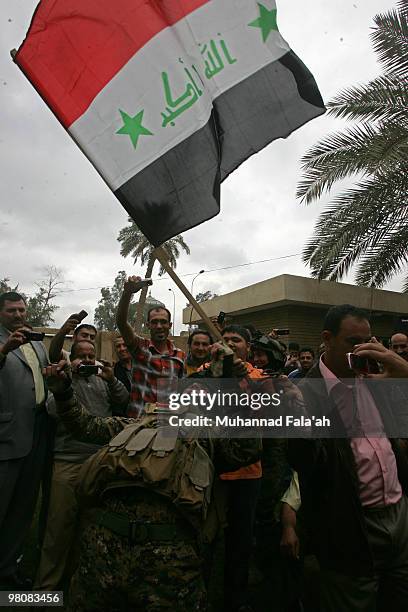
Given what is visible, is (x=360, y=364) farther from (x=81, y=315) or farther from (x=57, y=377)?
(x=81, y=315)

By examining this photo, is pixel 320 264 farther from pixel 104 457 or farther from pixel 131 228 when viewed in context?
pixel 131 228

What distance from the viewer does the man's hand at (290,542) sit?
7.74 ft

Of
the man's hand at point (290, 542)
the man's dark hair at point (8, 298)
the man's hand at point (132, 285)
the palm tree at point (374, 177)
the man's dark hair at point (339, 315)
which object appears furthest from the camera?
the palm tree at point (374, 177)

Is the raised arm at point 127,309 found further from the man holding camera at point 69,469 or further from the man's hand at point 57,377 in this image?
the man's hand at point 57,377

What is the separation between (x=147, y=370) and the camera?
10.00 ft

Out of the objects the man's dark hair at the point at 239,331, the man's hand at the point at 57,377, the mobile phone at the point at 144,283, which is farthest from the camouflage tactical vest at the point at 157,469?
the man's dark hair at the point at 239,331

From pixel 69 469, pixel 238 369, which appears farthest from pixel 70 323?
pixel 238 369

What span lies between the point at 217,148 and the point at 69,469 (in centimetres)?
214

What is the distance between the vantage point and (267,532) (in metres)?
3.03

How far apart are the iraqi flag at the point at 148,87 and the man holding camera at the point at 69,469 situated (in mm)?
1036

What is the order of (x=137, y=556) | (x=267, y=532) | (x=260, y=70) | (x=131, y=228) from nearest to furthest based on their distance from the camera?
(x=137, y=556) < (x=260, y=70) < (x=267, y=532) < (x=131, y=228)

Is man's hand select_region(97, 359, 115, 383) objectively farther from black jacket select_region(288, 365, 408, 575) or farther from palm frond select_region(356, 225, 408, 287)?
palm frond select_region(356, 225, 408, 287)

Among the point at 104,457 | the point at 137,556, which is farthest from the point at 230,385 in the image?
the point at 137,556

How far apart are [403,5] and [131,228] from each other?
59.6 ft
